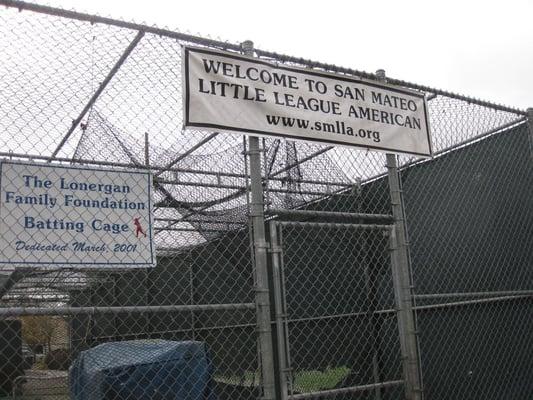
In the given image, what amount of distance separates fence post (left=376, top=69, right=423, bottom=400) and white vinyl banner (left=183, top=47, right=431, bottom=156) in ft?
1.76

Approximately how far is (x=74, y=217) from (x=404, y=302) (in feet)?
8.36

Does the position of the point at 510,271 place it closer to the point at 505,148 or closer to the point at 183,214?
the point at 505,148

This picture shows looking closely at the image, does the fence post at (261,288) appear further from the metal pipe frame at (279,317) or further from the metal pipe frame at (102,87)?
the metal pipe frame at (102,87)

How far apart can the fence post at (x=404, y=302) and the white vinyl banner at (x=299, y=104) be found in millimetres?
535

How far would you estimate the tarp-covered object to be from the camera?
5.60 m

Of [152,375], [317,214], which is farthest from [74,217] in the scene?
[152,375]

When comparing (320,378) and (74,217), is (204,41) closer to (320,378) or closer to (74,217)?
(74,217)

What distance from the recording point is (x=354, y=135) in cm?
440

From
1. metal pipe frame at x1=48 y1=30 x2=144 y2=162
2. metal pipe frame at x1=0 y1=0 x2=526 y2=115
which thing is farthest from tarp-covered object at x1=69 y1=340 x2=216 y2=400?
metal pipe frame at x1=0 y1=0 x2=526 y2=115

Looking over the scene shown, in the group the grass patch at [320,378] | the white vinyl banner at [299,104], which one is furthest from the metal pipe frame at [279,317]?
the grass patch at [320,378]

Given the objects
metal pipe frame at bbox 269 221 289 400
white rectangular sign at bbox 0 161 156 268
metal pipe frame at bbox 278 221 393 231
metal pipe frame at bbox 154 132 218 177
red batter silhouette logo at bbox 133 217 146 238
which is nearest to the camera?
white rectangular sign at bbox 0 161 156 268

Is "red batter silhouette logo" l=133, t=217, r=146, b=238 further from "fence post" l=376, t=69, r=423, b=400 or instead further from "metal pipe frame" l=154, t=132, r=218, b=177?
"metal pipe frame" l=154, t=132, r=218, b=177

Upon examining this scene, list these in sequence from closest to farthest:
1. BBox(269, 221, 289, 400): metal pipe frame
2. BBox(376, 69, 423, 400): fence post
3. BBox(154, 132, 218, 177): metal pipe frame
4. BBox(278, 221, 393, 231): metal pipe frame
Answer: BBox(269, 221, 289, 400): metal pipe frame
BBox(278, 221, 393, 231): metal pipe frame
BBox(376, 69, 423, 400): fence post
BBox(154, 132, 218, 177): metal pipe frame

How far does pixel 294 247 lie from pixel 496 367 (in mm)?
2476
